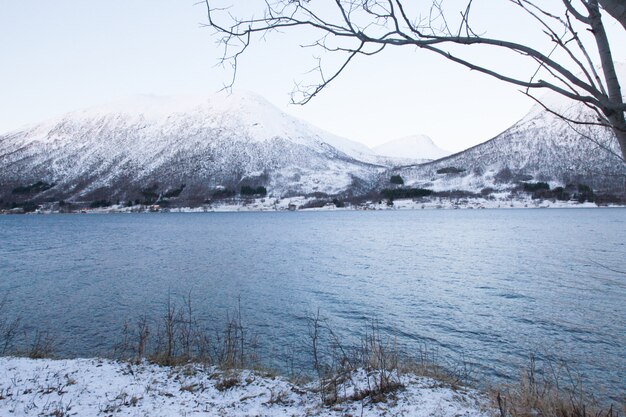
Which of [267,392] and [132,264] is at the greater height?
[267,392]

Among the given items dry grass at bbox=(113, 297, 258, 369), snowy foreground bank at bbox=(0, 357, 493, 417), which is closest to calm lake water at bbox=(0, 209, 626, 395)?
dry grass at bbox=(113, 297, 258, 369)

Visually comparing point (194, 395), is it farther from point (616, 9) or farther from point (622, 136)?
point (616, 9)

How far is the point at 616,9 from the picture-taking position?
8.48 feet

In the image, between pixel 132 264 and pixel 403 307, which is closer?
pixel 403 307

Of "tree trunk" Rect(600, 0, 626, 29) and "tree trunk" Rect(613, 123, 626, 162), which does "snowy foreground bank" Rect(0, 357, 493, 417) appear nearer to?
"tree trunk" Rect(613, 123, 626, 162)

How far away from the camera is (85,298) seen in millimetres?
28375

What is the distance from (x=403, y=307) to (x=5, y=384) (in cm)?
1991

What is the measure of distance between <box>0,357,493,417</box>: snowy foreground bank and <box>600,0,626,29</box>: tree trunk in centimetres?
686

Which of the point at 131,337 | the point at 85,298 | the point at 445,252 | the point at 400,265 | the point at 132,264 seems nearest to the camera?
the point at 131,337

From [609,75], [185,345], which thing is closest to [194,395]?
[185,345]

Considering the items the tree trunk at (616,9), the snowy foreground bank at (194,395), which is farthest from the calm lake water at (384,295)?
the tree trunk at (616,9)

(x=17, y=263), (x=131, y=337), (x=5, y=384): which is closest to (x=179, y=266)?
(x=17, y=263)

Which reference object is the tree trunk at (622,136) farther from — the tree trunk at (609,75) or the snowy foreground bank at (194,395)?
the snowy foreground bank at (194,395)

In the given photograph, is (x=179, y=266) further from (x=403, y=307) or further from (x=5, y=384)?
A: (x=5, y=384)
